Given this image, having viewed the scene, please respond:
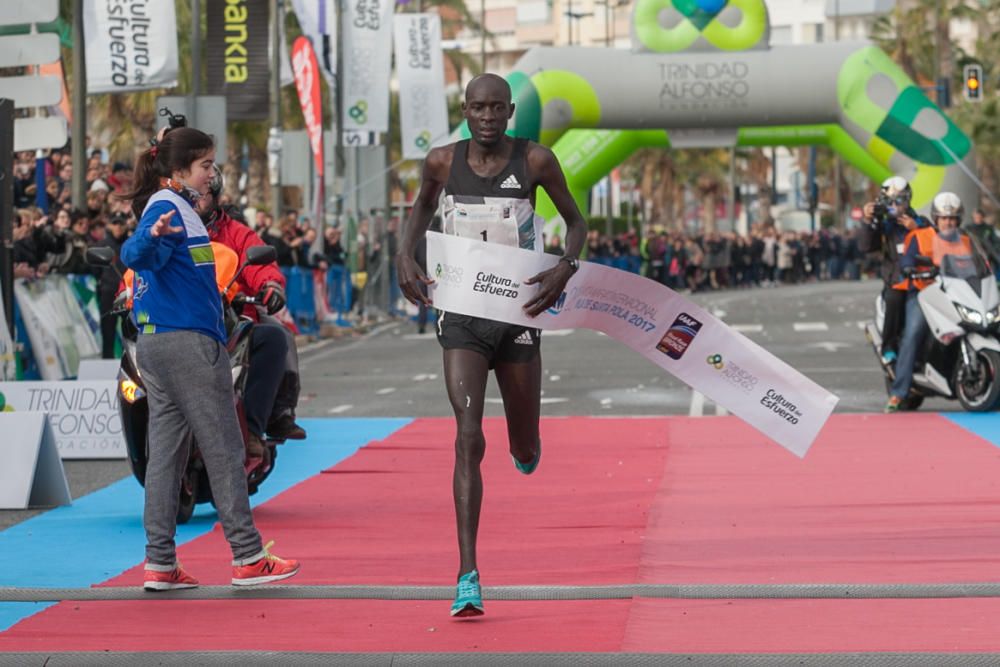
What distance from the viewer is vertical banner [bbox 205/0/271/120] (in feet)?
92.3

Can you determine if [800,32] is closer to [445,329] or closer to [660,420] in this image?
[660,420]

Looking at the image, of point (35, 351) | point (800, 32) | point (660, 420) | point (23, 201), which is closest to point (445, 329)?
point (660, 420)

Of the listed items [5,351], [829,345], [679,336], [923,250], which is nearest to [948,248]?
[923,250]

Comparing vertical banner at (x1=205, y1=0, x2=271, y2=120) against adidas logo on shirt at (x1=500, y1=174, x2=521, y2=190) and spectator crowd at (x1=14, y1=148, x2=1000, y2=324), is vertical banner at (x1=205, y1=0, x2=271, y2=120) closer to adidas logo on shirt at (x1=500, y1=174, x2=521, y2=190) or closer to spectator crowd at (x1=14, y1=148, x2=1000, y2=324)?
spectator crowd at (x1=14, y1=148, x2=1000, y2=324)

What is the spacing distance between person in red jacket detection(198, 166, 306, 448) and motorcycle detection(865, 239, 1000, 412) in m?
6.38

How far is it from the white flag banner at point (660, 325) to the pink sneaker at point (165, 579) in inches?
57.0

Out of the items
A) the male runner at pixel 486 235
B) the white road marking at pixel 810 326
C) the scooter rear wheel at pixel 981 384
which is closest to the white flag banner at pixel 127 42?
the scooter rear wheel at pixel 981 384

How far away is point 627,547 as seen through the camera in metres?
8.85

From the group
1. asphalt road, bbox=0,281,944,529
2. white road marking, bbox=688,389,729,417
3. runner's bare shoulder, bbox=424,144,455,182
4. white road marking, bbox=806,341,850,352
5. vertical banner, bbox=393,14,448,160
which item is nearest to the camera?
runner's bare shoulder, bbox=424,144,455,182

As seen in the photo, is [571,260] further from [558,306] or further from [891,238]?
[891,238]

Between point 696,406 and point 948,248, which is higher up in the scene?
point 948,248

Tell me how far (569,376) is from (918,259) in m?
6.05

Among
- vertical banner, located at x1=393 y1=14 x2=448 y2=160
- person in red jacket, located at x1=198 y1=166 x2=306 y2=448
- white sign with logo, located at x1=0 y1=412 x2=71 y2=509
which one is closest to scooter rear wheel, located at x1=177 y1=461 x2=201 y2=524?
person in red jacket, located at x1=198 y1=166 x2=306 y2=448

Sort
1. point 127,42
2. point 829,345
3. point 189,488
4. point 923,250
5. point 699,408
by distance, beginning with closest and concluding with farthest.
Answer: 1. point 189,488
2. point 923,250
3. point 699,408
4. point 127,42
5. point 829,345
